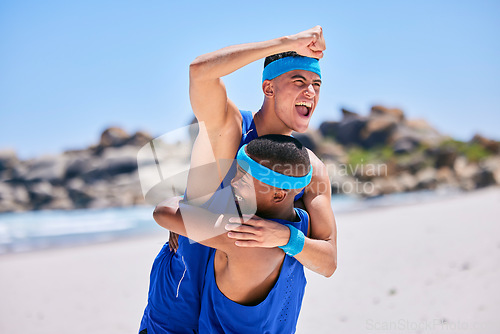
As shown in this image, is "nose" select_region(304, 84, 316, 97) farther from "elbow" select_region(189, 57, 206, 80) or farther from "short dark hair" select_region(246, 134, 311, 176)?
"elbow" select_region(189, 57, 206, 80)

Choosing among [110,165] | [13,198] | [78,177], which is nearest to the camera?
[13,198]

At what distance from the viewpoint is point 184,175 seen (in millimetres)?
2799

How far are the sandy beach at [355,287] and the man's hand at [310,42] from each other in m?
2.78

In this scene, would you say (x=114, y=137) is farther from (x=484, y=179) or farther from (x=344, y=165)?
(x=484, y=179)

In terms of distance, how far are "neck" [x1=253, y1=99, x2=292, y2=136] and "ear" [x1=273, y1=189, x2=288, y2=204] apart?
64 centimetres

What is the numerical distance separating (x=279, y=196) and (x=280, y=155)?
21 centimetres

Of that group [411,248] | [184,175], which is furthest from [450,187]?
[184,175]

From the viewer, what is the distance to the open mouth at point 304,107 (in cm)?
274

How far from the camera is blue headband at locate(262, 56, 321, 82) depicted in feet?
9.05

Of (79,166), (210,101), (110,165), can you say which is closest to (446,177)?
(110,165)

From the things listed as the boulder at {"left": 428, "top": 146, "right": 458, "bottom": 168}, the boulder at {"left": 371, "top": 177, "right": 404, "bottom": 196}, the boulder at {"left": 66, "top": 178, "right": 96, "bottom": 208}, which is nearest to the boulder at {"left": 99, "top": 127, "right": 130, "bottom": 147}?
the boulder at {"left": 66, "top": 178, "right": 96, "bottom": 208}

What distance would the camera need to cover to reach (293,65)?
2762mm

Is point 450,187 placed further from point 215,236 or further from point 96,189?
point 215,236

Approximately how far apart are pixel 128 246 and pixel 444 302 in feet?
22.4
